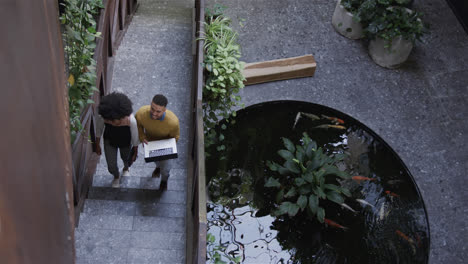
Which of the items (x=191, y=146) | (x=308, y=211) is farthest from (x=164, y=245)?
(x=308, y=211)

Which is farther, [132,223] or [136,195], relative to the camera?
[136,195]

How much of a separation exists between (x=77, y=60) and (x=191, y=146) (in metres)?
1.55

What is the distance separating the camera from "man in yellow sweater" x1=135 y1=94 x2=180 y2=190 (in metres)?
4.19

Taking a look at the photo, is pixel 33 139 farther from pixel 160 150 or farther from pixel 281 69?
pixel 281 69

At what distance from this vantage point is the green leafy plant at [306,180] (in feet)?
22.8

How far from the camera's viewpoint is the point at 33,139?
0.46 metres

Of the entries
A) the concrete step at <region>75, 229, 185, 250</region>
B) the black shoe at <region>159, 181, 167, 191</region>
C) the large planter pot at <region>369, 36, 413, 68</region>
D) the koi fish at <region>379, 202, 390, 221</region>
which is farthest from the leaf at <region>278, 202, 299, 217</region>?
the large planter pot at <region>369, 36, 413, 68</region>

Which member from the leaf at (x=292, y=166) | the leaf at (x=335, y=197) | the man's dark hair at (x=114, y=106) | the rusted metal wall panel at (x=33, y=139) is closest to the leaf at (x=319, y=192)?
the leaf at (x=335, y=197)

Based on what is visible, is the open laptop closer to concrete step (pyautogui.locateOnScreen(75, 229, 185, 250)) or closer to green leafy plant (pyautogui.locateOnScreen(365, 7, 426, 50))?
concrete step (pyautogui.locateOnScreen(75, 229, 185, 250))

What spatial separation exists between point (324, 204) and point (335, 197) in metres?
0.39

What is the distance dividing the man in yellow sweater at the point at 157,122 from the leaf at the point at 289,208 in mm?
2705

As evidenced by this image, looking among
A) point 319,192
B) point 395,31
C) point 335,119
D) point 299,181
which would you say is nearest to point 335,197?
point 319,192

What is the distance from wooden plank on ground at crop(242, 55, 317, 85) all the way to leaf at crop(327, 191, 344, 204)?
2223 millimetres

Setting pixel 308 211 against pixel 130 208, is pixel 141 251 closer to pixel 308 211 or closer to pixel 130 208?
pixel 130 208
